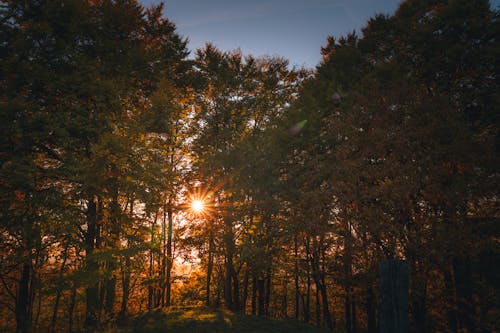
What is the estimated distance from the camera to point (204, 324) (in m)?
10.9

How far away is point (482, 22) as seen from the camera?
1227cm

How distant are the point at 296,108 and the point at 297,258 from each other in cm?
905

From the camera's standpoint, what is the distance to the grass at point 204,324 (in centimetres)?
1000

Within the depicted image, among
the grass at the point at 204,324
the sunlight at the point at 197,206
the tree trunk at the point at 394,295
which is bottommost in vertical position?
the grass at the point at 204,324

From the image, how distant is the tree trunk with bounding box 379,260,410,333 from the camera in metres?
2.73

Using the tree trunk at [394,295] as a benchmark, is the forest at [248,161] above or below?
above

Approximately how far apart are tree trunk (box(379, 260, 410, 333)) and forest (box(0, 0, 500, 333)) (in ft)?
28.8

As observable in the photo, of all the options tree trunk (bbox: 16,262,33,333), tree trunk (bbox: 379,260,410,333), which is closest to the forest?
tree trunk (bbox: 16,262,33,333)

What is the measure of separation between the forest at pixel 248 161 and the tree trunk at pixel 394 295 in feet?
28.8

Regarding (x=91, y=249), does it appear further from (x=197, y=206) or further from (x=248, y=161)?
(x=248, y=161)

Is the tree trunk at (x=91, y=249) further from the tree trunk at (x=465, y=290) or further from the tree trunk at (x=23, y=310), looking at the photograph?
the tree trunk at (x=465, y=290)

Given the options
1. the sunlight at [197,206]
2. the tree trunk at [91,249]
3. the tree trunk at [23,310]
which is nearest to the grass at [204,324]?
the tree trunk at [91,249]

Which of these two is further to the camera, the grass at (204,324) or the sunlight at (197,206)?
the sunlight at (197,206)

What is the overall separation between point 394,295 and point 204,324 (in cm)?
1002
